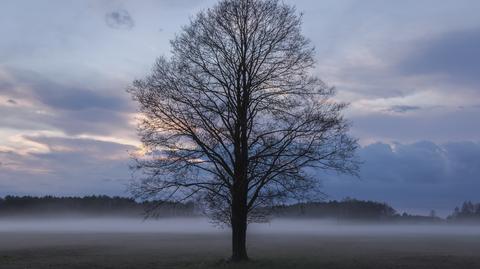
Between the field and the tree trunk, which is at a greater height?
the tree trunk

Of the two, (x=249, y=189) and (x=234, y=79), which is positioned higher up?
(x=234, y=79)

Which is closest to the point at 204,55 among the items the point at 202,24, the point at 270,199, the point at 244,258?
the point at 202,24

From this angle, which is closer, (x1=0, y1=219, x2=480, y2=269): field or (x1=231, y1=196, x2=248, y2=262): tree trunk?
(x1=231, y1=196, x2=248, y2=262): tree trunk

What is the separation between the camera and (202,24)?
33.3m

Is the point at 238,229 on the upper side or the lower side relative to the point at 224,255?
upper

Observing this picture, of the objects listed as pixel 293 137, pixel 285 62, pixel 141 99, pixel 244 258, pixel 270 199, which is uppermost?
pixel 285 62

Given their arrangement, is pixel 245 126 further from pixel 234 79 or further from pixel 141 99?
pixel 141 99

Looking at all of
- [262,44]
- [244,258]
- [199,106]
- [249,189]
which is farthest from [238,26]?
[244,258]

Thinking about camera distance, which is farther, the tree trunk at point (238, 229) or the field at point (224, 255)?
the field at point (224, 255)

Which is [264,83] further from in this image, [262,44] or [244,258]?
[244,258]

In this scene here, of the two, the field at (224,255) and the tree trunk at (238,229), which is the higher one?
the tree trunk at (238,229)

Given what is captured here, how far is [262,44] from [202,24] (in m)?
3.53

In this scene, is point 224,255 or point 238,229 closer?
point 238,229

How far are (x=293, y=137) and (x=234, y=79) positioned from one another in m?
4.60
